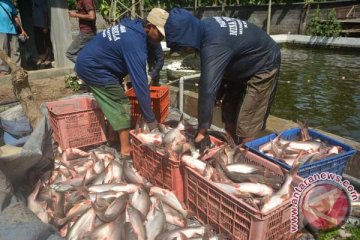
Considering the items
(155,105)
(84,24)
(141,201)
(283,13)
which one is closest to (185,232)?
(141,201)

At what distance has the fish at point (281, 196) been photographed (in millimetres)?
2914

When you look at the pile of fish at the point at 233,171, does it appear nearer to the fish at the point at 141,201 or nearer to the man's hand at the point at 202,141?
the man's hand at the point at 202,141

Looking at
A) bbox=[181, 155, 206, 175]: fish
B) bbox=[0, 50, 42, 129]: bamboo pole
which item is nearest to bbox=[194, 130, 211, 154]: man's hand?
bbox=[181, 155, 206, 175]: fish

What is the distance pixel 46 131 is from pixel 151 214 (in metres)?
1.67

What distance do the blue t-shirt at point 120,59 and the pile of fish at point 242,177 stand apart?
1.16 meters

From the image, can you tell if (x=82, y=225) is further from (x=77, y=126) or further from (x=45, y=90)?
(x=45, y=90)

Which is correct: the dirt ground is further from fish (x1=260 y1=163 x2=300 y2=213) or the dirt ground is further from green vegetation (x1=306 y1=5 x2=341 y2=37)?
green vegetation (x1=306 y1=5 x2=341 y2=37)

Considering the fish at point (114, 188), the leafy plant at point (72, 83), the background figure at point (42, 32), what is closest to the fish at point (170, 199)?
the fish at point (114, 188)

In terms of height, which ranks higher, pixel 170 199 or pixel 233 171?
pixel 233 171

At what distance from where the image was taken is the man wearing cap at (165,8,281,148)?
137 inches

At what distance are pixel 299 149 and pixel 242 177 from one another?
3.35 feet

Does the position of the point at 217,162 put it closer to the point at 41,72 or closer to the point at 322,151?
the point at 322,151

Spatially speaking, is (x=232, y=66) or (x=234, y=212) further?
(x=232, y=66)

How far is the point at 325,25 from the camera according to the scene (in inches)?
809
